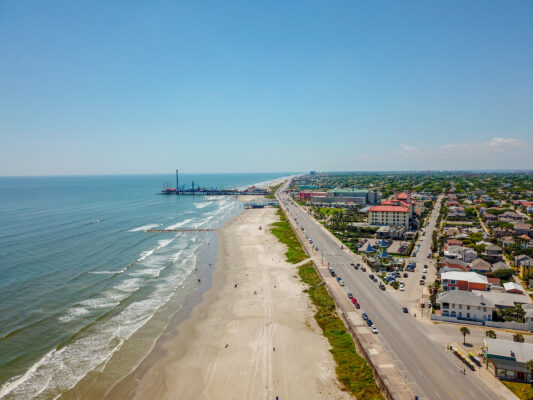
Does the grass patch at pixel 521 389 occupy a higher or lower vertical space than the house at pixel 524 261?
lower

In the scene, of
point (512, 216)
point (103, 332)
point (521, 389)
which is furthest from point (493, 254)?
point (103, 332)

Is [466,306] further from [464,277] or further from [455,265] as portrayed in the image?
[455,265]

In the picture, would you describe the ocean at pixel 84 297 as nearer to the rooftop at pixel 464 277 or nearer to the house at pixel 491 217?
the rooftop at pixel 464 277

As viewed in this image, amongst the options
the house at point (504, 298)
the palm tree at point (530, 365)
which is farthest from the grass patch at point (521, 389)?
the house at point (504, 298)

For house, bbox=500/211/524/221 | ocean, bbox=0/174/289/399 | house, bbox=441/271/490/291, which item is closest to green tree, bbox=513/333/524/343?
house, bbox=441/271/490/291

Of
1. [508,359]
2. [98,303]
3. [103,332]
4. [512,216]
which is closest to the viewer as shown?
[508,359]

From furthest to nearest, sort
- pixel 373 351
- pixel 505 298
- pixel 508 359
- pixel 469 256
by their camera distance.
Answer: pixel 469 256 < pixel 505 298 < pixel 373 351 < pixel 508 359

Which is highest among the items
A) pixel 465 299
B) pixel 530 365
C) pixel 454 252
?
pixel 454 252

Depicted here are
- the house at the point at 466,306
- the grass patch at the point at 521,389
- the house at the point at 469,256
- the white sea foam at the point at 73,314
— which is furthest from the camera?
the house at the point at 469,256
